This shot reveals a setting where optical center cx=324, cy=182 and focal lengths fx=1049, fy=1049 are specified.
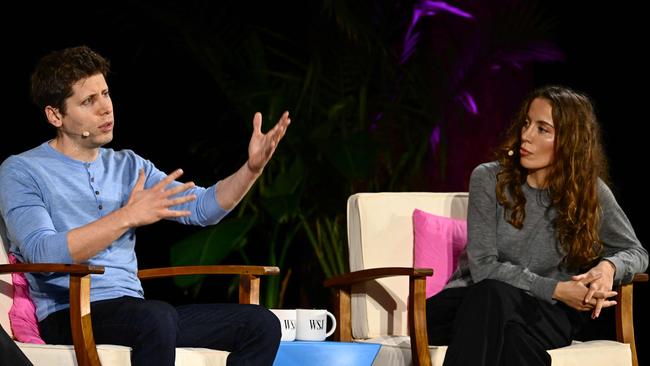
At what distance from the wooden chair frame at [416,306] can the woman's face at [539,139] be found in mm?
485

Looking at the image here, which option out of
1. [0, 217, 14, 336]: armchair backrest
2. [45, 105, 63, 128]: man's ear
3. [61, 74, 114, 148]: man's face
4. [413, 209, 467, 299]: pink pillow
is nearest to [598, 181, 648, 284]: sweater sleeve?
[413, 209, 467, 299]: pink pillow

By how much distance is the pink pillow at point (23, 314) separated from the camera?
295cm

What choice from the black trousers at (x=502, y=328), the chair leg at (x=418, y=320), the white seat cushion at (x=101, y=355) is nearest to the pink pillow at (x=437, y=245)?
the black trousers at (x=502, y=328)

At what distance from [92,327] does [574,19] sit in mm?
3265

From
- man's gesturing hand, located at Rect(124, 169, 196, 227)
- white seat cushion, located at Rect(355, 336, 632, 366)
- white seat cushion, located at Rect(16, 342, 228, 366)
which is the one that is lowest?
white seat cushion, located at Rect(355, 336, 632, 366)

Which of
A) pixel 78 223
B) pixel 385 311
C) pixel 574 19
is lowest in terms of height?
pixel 385 311

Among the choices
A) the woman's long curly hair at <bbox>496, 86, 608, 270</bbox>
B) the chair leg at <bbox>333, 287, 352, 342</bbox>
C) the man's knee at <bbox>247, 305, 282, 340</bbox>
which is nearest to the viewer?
the man's knee at <bbox>247, 305, 282, 340</bbox>

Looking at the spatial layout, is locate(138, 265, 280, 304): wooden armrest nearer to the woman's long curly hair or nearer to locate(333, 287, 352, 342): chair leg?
locate(333, 287, 352, 342): chair leg

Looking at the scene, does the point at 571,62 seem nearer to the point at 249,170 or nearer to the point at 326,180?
the point at 326,180

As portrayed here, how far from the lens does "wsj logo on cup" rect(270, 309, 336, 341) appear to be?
129 inches

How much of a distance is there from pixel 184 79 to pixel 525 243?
2650mm

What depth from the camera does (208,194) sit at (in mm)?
3176

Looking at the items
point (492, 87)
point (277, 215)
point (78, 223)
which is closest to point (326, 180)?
point (277, 215)

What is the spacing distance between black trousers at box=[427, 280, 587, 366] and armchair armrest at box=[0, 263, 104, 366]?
102 cm
